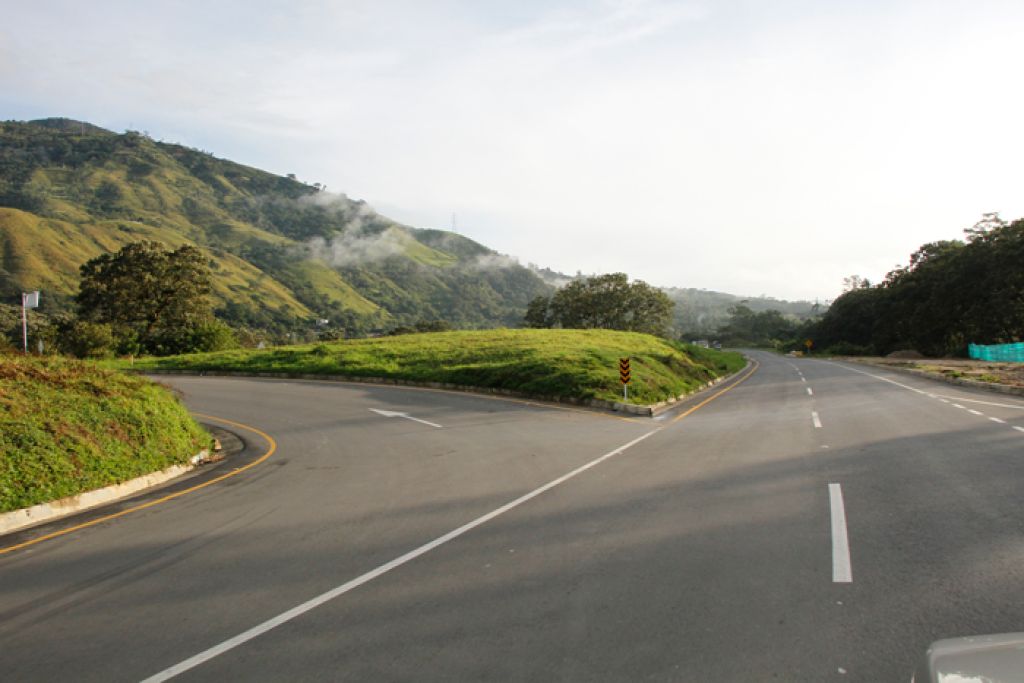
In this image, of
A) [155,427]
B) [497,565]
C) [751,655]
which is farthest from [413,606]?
[155,427]

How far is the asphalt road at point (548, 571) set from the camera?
12.6 feet

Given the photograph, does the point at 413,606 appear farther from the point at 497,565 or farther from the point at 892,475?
the point at 892,475

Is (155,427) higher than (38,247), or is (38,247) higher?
(38,247)

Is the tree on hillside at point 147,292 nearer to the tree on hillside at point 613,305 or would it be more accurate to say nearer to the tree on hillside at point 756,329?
the tree on hillside at point 613,305

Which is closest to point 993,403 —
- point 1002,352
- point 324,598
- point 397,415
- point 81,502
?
point 397,415

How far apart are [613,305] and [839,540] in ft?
291

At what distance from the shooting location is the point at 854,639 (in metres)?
3.81

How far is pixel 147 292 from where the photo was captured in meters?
57.4

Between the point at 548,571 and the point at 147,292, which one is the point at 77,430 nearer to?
the point at 548,571

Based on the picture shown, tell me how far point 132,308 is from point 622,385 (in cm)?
5160

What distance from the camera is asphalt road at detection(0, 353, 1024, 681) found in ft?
12.6

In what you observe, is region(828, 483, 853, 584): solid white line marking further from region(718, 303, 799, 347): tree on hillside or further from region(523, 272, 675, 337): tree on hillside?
region(718, 303, 799, 347): tree on hillside

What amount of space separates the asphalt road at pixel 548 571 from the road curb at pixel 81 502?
1078mm

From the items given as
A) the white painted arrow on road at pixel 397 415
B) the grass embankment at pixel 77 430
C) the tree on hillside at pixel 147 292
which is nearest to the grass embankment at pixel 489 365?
the white painted arrow on road at pixel 397 415
